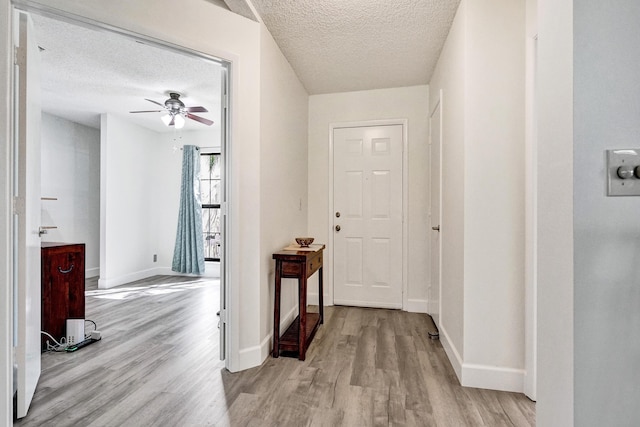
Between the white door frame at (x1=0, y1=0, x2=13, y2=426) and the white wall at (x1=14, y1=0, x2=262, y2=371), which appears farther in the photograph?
the white wall at (x1=14, y1=0, x2=262, y2=371)

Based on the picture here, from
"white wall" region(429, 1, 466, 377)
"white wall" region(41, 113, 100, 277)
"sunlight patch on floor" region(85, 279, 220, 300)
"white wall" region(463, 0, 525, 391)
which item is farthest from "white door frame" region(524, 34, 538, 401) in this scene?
"white wall" region(41, 113, 100, 277)

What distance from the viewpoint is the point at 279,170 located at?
2.67 m

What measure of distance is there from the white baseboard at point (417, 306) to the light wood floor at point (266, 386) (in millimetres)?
476

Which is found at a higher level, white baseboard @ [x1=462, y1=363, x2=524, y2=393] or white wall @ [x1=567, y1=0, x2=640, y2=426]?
white wall @ [x1=567, y1=0, x2=640, y2=426]

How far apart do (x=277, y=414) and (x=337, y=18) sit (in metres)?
2.59

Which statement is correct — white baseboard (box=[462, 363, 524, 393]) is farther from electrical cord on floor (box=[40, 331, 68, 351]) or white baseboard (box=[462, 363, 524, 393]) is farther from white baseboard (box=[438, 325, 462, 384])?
electrical cord on floor (box=[40, 331, 68, 351])

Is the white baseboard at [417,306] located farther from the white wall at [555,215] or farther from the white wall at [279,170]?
the white wall at [555,215]

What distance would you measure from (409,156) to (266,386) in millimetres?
2627

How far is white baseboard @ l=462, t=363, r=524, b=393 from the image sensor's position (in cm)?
186

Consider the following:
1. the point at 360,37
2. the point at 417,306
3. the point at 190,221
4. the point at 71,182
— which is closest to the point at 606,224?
the point at 360,37

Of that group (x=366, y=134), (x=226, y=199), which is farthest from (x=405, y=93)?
(x=226, y=199)

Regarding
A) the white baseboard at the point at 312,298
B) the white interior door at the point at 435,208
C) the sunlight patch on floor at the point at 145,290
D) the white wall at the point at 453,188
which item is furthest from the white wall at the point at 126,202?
the white wall at the point at 453,188

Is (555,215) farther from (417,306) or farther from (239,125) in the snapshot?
(417,306)

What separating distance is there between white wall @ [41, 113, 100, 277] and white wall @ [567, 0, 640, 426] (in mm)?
5837
